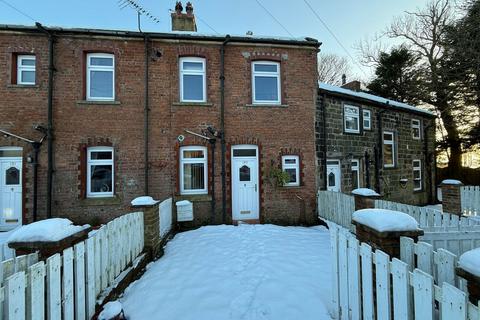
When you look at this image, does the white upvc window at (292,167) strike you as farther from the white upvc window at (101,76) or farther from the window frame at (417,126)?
the window frame at (417,126)

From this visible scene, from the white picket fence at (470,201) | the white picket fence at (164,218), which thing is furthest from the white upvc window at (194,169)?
the white picket fence at (470,201)

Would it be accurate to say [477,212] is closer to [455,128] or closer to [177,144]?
[177,144]

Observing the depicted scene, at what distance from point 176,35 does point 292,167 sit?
6.27 m

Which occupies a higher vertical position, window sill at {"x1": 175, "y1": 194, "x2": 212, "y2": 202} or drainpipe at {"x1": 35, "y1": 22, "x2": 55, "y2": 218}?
drainpipe at {"x1": 35, "y1": 22, "x2": 55, "y2": 218}

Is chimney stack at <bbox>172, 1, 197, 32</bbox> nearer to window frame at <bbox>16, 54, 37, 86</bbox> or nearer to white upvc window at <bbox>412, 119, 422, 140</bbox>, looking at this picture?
window frame at <bbox>16, 54, 37, 86</bbox>

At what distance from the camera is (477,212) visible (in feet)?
32.2

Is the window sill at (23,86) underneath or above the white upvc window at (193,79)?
underneath

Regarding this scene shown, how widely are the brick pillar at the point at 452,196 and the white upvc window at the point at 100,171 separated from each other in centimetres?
1228

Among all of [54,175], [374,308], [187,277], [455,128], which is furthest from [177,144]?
[455,128]

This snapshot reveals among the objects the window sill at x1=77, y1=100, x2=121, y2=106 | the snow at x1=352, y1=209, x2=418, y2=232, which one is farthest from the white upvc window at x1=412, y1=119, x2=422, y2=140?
the window sill at x1=77, y1=100, x2=121, y2=106

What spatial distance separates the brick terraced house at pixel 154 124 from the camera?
8.52 m

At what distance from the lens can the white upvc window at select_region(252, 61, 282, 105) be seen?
32.2ft

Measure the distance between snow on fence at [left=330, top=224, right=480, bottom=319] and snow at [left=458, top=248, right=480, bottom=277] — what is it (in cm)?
17

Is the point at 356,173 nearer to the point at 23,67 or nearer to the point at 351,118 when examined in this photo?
the point at 351,118
